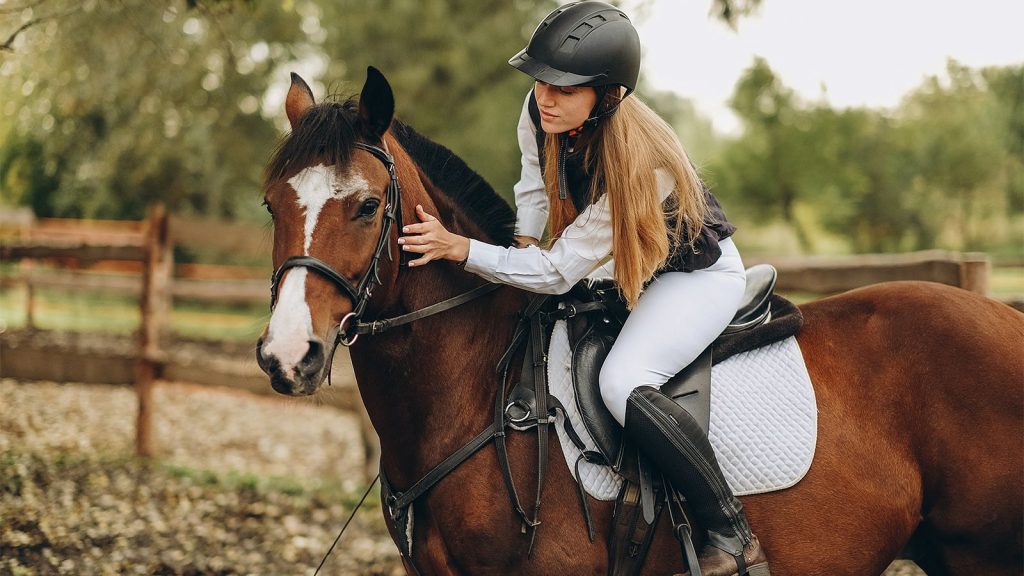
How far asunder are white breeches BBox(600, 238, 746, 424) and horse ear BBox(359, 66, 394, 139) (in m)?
1.09

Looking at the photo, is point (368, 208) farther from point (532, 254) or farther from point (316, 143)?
point (532, 254)

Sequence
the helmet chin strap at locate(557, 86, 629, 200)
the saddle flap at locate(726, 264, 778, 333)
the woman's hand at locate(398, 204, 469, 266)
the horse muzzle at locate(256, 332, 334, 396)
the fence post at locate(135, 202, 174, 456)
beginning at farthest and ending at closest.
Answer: the fence post at locate(135, 202, 174, 456), the saddle flap at locate(726, 264, 778, 333), the helmet chin strap at locate(557, 86, 629, 200), the woman's hand at locate(398, 204, 469, 266), the horse muzzle at locate(256, 332, 334, 396)

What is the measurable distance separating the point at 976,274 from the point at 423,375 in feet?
11.7

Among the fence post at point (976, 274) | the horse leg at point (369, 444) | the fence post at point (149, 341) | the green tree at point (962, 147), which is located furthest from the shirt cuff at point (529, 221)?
the green tree at point (962, 147)

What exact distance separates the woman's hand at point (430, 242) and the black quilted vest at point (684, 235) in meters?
0.48

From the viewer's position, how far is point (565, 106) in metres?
2.54

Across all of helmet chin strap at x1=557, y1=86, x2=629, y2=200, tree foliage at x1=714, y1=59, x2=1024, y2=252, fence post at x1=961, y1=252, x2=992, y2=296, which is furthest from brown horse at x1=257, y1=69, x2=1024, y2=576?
tree foliage at x1=714, y1=59, x2=1024, y2=252

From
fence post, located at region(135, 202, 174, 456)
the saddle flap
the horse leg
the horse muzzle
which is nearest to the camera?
the horse muzzle

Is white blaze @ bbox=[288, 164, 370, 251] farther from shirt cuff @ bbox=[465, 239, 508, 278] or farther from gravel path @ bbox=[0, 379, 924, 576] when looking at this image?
gravel path @ bbox=[0, 379, 924, 576]

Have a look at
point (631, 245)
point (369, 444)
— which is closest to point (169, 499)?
point (369, 444)

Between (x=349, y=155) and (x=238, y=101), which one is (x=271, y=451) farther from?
(x=238, y=101)

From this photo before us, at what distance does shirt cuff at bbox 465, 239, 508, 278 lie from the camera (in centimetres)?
248

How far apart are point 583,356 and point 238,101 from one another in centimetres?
1393

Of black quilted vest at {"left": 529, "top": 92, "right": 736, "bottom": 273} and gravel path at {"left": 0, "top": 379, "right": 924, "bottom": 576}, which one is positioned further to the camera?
gravel path at {"left": 0, "top": 379, "right": 924, "bottom": 576}
